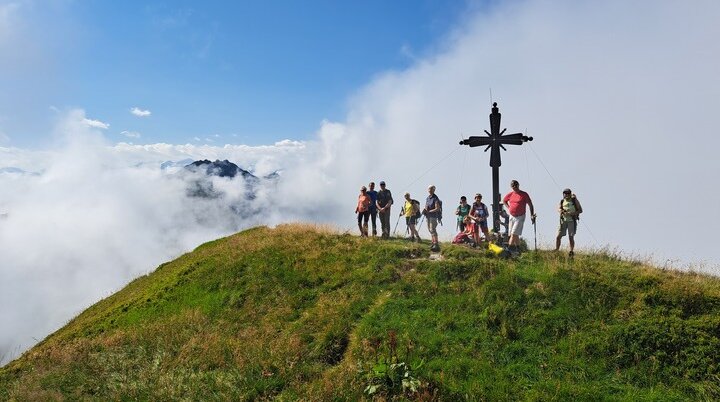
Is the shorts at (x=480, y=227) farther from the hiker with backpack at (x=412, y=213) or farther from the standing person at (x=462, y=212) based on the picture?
the hiker with backpack at (x=412, y=213)

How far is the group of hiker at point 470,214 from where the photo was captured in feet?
55.3

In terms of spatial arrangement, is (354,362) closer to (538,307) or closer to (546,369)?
(546,369)

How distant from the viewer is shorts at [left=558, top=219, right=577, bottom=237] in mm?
16719

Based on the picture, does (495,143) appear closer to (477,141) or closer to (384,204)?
(477,141)

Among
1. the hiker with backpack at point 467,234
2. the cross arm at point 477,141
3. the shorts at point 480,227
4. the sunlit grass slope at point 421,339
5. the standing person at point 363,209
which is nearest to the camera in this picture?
the sunlit grass slope at point 421,339

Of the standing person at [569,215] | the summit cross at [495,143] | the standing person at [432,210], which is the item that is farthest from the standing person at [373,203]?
the standing person at [569,215]

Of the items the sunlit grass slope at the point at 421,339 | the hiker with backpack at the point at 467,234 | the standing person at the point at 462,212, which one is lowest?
the sunlit grass slope at the point at 421,339

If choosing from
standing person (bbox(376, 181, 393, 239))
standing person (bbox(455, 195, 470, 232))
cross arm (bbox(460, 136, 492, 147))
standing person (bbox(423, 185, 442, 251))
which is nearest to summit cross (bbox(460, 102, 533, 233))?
cross arm (bbox(460, 136, 492, 147))

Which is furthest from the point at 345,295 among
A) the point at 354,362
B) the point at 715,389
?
the point at 715,389

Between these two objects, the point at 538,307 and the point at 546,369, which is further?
the point at 538,307

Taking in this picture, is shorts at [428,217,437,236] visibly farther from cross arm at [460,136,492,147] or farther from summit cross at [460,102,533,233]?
cross arm at [460,136,492,147]

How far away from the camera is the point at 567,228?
16.9 metres

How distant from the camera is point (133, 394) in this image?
404 inches

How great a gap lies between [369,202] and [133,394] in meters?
Answer: 13.9
